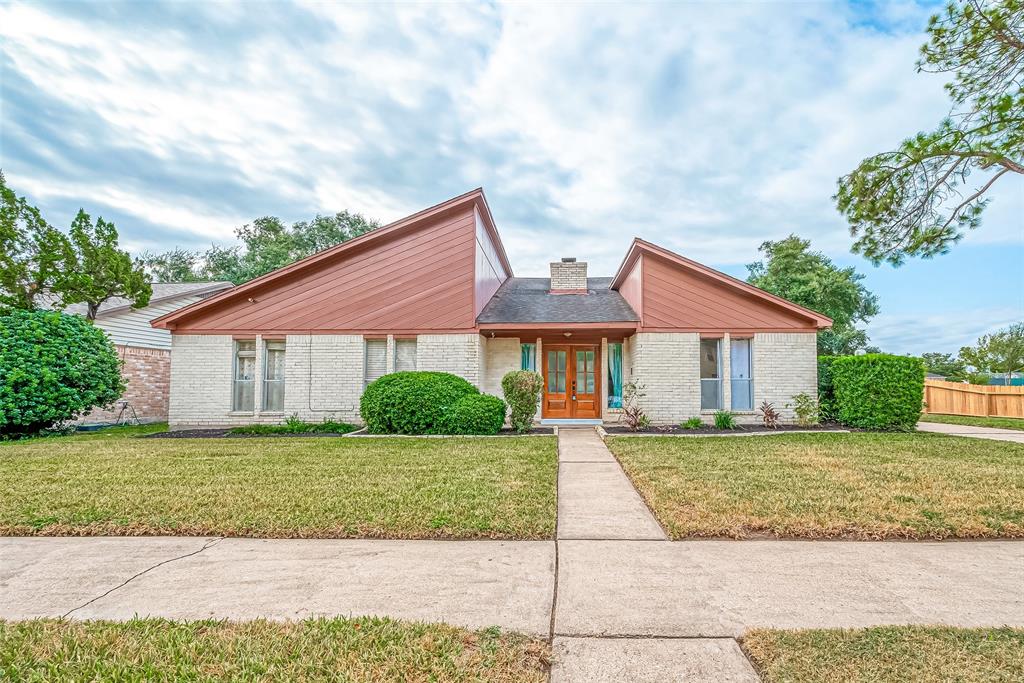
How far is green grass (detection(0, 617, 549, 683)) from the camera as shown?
213 centimetres

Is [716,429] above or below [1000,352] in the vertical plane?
below

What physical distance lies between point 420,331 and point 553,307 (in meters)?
3.88

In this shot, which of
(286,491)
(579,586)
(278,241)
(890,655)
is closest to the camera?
(890,655)

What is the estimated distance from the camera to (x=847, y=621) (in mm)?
2594

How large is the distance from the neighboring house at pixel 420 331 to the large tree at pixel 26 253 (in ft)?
10.5

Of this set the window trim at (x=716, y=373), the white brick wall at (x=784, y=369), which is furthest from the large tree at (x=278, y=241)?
the white brick wall at (x=784, y=369)

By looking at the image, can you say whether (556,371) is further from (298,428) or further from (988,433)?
(988,433)

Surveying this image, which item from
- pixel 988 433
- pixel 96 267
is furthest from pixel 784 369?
pixel 96 267

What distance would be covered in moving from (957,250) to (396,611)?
7.19 meters

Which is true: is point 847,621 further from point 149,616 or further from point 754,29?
Result: point 754,29

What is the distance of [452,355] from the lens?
1192 cm

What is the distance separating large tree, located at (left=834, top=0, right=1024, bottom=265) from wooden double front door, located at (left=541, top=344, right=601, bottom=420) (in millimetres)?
7937

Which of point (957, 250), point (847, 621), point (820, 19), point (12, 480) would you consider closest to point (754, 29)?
point (820, 19)

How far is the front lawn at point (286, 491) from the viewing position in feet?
13.8
